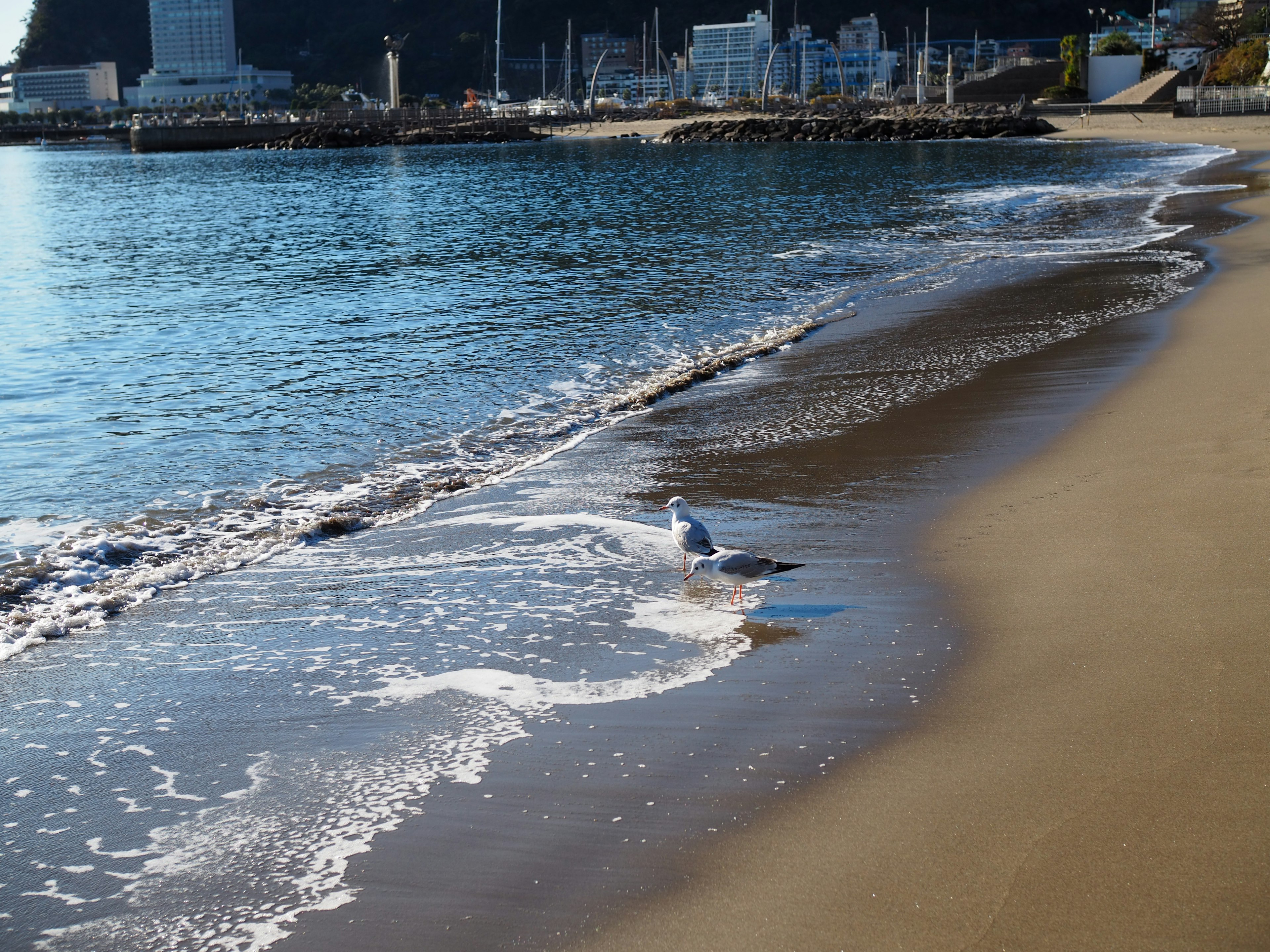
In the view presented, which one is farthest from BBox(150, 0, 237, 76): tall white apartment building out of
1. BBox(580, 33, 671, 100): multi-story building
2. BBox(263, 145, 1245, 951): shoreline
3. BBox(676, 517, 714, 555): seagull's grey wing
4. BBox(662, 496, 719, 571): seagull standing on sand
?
BBox(676, 517, 714, 555): seagull's grey wing

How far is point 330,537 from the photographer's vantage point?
681 cm

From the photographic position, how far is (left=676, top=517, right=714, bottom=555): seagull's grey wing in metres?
5.23

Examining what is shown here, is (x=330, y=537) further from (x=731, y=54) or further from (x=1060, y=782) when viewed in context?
(x=731, y=54)

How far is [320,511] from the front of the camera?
7293 millimetres

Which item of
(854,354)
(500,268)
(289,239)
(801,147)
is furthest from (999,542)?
(801,147)

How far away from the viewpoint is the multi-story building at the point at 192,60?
624 ft

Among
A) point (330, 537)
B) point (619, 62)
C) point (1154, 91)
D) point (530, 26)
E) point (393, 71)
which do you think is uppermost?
point (530, 26)

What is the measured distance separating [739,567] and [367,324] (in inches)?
473

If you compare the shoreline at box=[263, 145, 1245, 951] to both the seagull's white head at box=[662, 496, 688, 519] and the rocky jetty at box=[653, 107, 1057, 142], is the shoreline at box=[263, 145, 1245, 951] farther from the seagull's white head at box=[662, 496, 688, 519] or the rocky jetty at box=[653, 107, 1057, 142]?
the rocky jetty at box=[653, 107, 1057, 142]

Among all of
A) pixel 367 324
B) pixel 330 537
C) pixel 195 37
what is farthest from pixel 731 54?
pixel 330 537

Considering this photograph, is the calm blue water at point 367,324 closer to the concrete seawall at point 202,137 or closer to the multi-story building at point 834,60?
the concrete seawall at point 202,137

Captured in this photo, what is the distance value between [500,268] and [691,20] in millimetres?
193920

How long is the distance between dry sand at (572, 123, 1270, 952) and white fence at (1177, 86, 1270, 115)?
66.3m

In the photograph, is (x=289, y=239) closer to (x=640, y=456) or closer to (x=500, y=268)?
(x=500, y=268)
